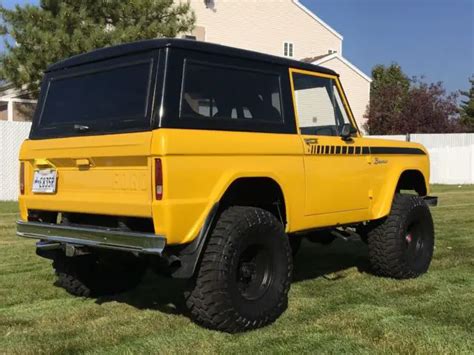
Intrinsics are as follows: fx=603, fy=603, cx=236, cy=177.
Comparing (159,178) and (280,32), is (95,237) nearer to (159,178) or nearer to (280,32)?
(159,178)

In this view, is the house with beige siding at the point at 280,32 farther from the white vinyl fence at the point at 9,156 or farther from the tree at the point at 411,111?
the white vinyl fence at the point at 9,156

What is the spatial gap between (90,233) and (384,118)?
3195 cm

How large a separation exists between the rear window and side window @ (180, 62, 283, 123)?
307 millimetres

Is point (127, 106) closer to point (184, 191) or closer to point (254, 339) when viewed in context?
point (184, 191)

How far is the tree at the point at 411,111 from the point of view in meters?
34.6

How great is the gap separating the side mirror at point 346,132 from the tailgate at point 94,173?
86.1 inches

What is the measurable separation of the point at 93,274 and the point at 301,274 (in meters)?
2.27

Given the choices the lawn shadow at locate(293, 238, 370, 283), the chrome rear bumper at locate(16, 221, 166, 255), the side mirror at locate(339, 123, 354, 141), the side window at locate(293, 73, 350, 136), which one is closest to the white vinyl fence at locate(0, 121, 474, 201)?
the lawn shadow at locate(293, 238, 370, 283)

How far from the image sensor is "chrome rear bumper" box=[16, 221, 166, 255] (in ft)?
13.2

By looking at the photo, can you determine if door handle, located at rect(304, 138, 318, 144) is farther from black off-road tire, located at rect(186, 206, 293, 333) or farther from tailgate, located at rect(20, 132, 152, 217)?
tailgate, located at rect(20, 132, 152, 217)

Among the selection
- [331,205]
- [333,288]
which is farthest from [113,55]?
[333,288]

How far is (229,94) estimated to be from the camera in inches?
187

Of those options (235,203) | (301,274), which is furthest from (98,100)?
(301,274)

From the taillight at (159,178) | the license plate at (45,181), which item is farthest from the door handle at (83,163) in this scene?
the taillight at (159,178)
